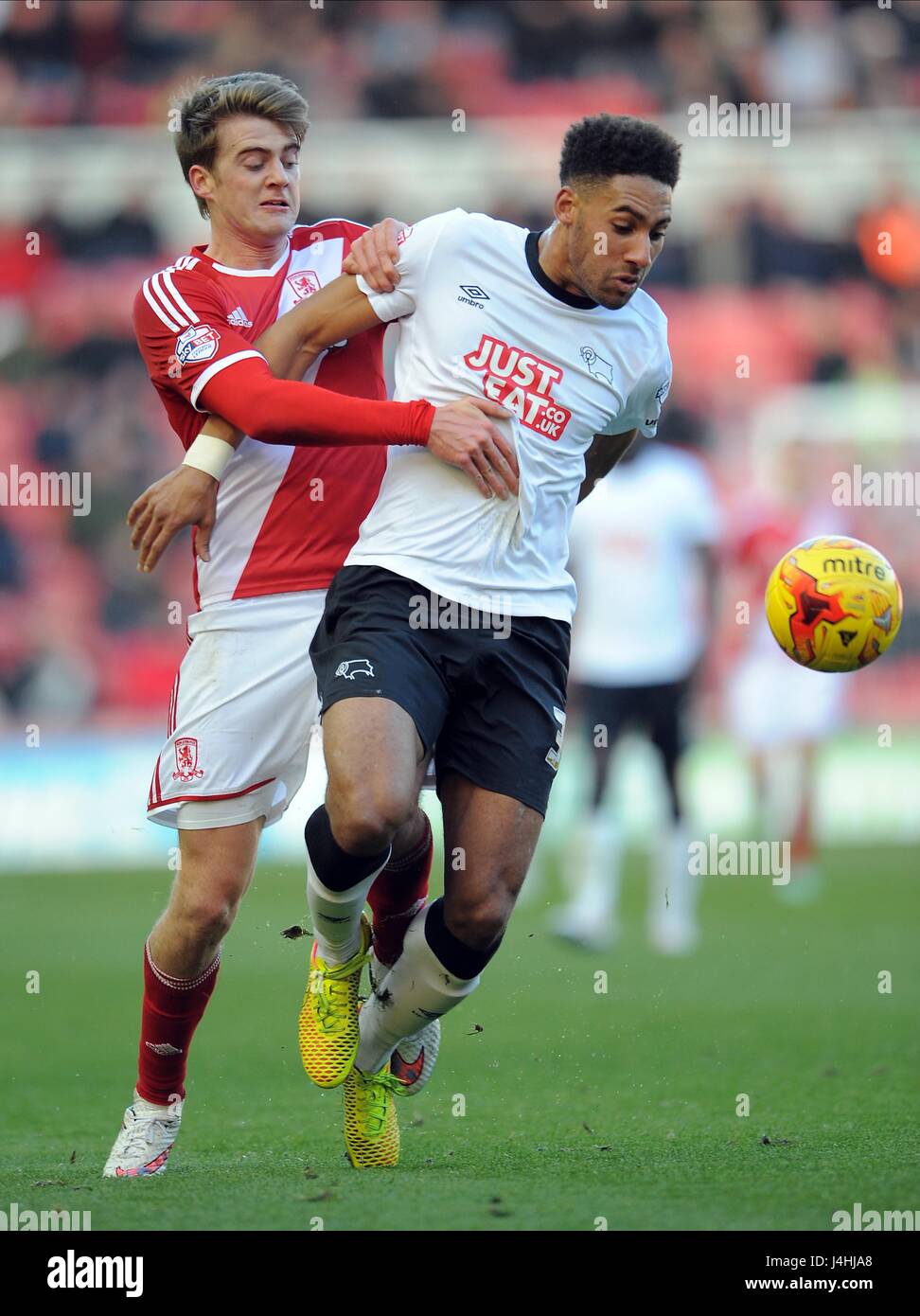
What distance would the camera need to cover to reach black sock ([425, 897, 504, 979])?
4.82 metres

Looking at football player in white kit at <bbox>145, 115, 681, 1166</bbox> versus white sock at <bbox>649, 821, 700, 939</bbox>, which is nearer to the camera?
football player in white kit at <bbox>145, 115, 681, 1166</bbox>

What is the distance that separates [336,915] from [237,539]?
3.52 feet

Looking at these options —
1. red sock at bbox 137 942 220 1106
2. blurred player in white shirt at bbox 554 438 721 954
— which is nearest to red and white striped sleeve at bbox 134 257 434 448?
red sock at bbox 137 942 220 1106

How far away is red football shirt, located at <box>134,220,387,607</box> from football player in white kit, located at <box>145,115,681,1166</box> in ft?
0.63

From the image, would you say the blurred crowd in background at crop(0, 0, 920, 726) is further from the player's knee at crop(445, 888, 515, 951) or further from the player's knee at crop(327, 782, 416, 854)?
the player's knee at crop(327, 782, 416, 854)

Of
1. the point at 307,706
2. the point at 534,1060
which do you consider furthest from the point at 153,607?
the point at 307,706

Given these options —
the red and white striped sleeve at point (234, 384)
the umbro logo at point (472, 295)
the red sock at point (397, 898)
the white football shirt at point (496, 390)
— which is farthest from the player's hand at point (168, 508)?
the red sock at point (397, 898)

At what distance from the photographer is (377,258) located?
193 inches

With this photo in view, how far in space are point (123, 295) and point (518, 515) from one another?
1455 centimetres

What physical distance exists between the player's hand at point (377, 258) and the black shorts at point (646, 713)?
5.24 metres

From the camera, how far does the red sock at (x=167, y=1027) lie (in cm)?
500

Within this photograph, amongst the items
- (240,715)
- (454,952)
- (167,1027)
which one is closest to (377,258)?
(240,715)

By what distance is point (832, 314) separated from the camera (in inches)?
742

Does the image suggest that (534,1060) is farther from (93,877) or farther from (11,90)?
(11,90)
